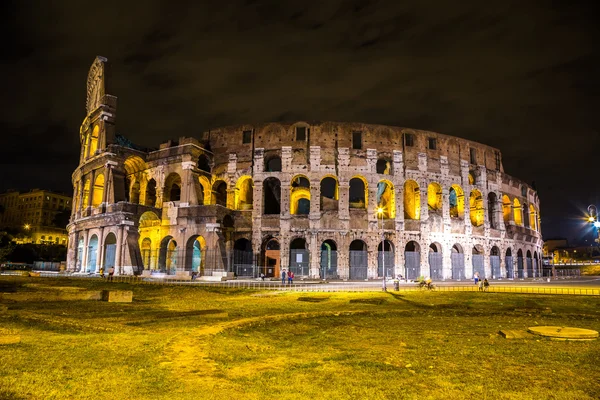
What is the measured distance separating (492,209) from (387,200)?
12088mm

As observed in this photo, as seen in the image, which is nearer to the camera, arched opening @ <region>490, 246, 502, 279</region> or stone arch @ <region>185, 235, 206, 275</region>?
stone arch @ <region>185, 235, 206, 275</region>

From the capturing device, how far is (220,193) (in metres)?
38.2

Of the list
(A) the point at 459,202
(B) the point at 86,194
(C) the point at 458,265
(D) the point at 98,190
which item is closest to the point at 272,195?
(D) the point at 98,190

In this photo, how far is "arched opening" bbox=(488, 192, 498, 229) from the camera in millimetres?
41156

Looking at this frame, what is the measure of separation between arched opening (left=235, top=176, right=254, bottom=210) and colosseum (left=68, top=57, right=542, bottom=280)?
4.0 inches

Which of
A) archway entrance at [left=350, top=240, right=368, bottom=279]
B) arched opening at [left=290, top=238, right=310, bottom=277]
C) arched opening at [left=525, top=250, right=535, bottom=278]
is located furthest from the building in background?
arched opening at [left=525, top=250, right=535, bottom=278]

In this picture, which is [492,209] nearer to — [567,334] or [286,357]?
[567,334]

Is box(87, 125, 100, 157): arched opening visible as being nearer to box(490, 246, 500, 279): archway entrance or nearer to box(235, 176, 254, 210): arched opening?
box(235, 176, 254, 210): arched opening

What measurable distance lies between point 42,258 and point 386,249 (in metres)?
49.5

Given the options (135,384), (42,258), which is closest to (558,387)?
(135,384)

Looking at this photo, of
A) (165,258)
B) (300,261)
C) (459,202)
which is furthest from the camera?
(459,202)

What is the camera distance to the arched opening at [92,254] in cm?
3684

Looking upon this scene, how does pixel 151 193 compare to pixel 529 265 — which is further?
pixel 529 265

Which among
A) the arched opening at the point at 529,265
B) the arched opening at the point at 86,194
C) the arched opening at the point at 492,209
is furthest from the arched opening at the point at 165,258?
the arched opening at the point at 529,265
